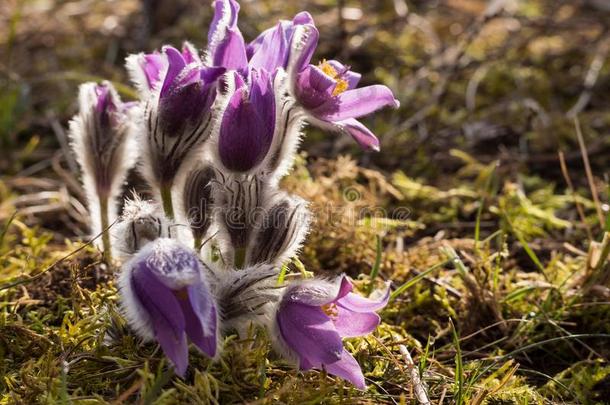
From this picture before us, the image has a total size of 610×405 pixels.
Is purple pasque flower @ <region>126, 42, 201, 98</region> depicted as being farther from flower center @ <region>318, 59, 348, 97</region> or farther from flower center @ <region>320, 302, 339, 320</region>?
flower center @ <region>320, 302, 339, 320</region>

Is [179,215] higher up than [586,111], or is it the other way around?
[179,215]

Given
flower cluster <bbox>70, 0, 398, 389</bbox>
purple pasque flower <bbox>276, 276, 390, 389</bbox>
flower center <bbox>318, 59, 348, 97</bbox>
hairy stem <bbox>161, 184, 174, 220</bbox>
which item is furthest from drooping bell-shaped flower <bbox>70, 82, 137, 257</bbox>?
purple pasque flower <bbox>276, 276, 390, 389</bbox>

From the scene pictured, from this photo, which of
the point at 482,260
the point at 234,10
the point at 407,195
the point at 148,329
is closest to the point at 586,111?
the point at 407,195

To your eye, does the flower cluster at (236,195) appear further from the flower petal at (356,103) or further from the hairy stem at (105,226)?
the hairy stem at (105,226)

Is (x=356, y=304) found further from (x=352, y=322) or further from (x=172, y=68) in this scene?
(x=172, y=68)

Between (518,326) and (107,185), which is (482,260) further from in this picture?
(107,185)

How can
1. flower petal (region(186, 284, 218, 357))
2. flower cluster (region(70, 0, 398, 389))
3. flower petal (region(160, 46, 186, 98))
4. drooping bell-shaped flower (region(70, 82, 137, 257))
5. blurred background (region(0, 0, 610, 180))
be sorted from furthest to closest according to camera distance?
blurred background (region(0, 0, 610, 180)) → drooping bell-shaped flower (region(70, 82, 137, 257)) → flower petal (region(160, 46, 186, 98)) → flower cluster (region(70, 0, 398, 389)) → flower petal (region(186, 284, 218, 357))
